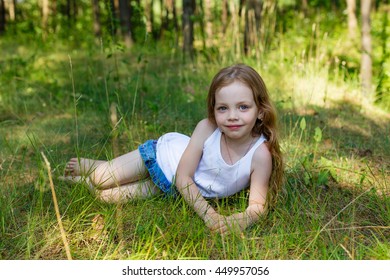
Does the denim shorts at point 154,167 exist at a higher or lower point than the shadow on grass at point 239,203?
higher

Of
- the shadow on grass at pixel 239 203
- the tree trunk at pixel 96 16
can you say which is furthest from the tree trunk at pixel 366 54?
the tree trunk at pixel 96 16

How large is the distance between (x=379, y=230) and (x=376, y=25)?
16.6 feet

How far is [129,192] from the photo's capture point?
2447mm

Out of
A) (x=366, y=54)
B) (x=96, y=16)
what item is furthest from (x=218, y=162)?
(x=96, y=16)

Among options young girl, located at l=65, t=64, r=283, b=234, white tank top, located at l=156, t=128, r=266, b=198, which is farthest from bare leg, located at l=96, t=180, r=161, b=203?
white tank top, located at l=156, t=128, r=266, b=198

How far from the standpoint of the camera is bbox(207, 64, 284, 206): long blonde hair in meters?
2.29

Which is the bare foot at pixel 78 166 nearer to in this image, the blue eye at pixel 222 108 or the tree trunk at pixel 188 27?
the blue eye at pixel 222 108

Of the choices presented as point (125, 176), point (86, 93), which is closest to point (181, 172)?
point (125, 176)

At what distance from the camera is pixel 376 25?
651 centimetres

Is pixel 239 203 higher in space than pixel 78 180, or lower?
lower

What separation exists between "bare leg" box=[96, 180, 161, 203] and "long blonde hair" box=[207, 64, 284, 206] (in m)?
0.50

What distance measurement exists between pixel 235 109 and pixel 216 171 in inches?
14.5

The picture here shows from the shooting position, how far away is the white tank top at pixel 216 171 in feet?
7.83

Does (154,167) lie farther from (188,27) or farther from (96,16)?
(96,16)
